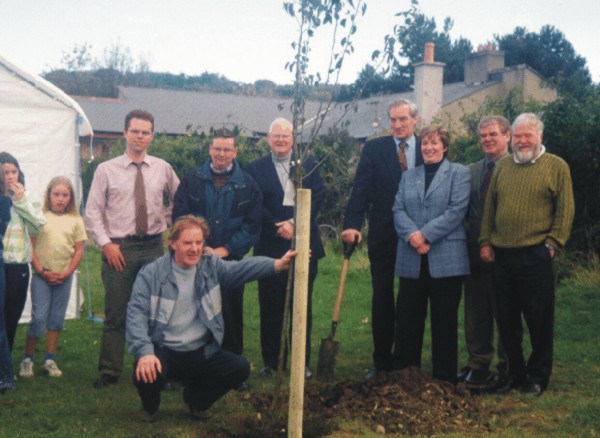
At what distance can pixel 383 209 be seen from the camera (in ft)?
21.2

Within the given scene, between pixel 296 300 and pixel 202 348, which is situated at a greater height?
pixel 296 300

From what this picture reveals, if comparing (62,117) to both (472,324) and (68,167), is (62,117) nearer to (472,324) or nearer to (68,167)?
(68,167)

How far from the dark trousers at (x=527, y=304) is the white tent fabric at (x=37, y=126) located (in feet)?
17.5

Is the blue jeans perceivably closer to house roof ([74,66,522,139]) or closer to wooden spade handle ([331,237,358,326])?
wooden spade handle ([331,237,358,326])

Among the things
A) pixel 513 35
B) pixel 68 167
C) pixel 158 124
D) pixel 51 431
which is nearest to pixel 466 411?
pixel 51 431

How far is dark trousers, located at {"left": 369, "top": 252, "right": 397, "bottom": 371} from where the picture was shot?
21.3ft

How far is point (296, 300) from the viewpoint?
444 cm

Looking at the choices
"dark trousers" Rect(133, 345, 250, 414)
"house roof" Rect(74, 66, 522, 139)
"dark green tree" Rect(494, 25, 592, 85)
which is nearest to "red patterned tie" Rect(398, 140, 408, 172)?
"dark trousers" Rect(133, 345, 250, 414)

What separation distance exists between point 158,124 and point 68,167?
3399cm

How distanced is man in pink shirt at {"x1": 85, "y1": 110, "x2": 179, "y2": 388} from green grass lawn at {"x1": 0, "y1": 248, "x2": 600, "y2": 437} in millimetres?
416

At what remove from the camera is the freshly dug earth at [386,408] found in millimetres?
5068

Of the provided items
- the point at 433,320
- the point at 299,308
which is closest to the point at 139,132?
the point at 299,308

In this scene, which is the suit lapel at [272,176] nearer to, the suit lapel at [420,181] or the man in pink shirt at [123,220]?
the man in pink shirt at [123,220]

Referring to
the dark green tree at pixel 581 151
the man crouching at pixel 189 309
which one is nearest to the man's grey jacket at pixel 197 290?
the man crouching at pixel 189 309
